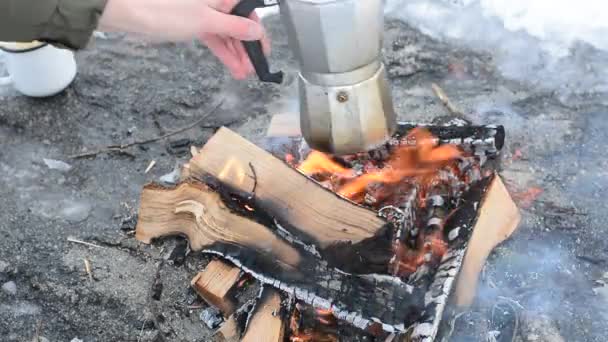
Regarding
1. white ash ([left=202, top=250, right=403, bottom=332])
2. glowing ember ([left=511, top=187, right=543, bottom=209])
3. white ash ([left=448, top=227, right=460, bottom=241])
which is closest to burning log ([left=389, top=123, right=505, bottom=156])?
glowing ember ([left=511, top=187, right=543, bottom=209])

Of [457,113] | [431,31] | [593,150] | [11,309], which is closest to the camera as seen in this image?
[11,309]

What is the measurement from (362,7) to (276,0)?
0.25 meters

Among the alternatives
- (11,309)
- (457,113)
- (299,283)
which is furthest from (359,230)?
(11,309)

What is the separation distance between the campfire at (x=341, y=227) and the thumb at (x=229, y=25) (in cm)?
71

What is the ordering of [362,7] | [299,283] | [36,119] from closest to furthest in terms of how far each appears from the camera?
[362,7]
[299,283]
[36,119]

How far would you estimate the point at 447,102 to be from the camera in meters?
3.40

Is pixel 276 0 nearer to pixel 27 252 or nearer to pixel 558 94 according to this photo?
pixel 27 252

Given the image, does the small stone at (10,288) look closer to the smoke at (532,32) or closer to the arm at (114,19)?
the arm at (114,19)

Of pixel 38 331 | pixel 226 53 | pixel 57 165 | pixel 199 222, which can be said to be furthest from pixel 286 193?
pixel 57 165

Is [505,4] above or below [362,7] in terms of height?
below

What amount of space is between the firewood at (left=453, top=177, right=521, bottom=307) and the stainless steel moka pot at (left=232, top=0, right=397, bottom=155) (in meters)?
0.46

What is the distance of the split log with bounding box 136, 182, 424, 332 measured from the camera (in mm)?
2260

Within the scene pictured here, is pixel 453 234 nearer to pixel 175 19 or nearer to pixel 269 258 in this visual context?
pixel 269 258

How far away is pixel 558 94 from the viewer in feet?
11.1
